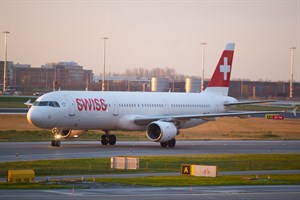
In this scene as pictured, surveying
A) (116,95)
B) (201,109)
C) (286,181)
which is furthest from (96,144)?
(286,181)

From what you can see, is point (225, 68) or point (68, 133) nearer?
point (68, 133)

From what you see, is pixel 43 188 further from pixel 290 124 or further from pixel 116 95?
pixel 290 124

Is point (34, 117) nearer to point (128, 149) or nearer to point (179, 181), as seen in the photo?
point (128, 149)

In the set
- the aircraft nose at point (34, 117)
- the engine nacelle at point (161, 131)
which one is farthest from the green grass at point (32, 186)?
the engine nacelle at point (161, 131)

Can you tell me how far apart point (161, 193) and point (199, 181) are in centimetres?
560

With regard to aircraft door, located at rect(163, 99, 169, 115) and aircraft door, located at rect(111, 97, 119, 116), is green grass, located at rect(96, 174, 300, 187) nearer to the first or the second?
aircraft door, located at rect(111, 97, 119, 116)

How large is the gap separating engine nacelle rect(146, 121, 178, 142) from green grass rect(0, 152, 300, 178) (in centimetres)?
702

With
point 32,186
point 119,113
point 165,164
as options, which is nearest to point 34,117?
point 119,113

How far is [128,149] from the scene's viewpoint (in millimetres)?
55156

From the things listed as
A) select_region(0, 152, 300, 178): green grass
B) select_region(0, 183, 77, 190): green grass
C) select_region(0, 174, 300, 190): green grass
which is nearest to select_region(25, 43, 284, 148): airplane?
select_region(0, 152, 300, 178): green grass

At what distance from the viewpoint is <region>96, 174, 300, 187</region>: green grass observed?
34.8 metres

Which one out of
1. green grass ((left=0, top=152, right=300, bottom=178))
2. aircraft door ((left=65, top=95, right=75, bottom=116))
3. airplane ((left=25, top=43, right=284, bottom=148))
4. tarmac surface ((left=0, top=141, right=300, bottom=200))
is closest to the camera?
tarmac surface ((left=0, top=141, right=300, bottom=200))

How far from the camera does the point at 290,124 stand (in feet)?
300

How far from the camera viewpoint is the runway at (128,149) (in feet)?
162
